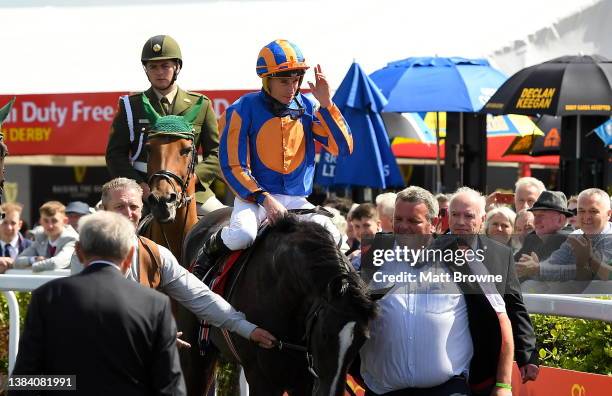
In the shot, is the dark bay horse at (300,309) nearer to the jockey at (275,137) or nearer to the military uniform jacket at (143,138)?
the jockey at (275,137)

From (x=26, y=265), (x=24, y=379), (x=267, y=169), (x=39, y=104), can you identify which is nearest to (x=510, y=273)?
(x=267, y=169)

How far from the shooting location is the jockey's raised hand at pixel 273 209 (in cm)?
629

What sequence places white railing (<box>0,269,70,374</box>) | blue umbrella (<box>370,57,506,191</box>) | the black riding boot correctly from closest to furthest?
the black riding boot, white railing (<box>0,269,70,374</box>), blue umbrella (<box>370,57,506,191</box>)

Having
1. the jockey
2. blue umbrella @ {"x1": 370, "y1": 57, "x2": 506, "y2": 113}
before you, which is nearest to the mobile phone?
blue umbrella @ {"x1": 370, "y1": 57, "x2": 506, "y2": 113}

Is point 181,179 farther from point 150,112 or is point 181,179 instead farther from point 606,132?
point 606,132

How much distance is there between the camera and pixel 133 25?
17.1 meters

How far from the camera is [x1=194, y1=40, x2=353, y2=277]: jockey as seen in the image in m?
6.58

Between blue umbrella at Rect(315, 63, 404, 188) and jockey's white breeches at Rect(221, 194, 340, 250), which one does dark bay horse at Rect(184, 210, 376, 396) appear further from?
blue umbrella at Rect(315, 63, 404, 188)

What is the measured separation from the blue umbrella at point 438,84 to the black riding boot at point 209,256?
5.62 metres

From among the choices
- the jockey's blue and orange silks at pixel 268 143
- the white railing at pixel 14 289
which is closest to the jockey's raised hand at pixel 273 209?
the jockey's blue and orange silks at pixel 268 143

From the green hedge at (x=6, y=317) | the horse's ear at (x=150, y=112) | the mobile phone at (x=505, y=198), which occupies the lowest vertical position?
the green hedge at (x=6, y=317)

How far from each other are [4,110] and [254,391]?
2521 millimetres

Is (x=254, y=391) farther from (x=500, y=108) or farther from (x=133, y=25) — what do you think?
(x=133, y=25)

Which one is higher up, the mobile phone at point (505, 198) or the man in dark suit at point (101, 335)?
the mobile phone at point (505, 198)
